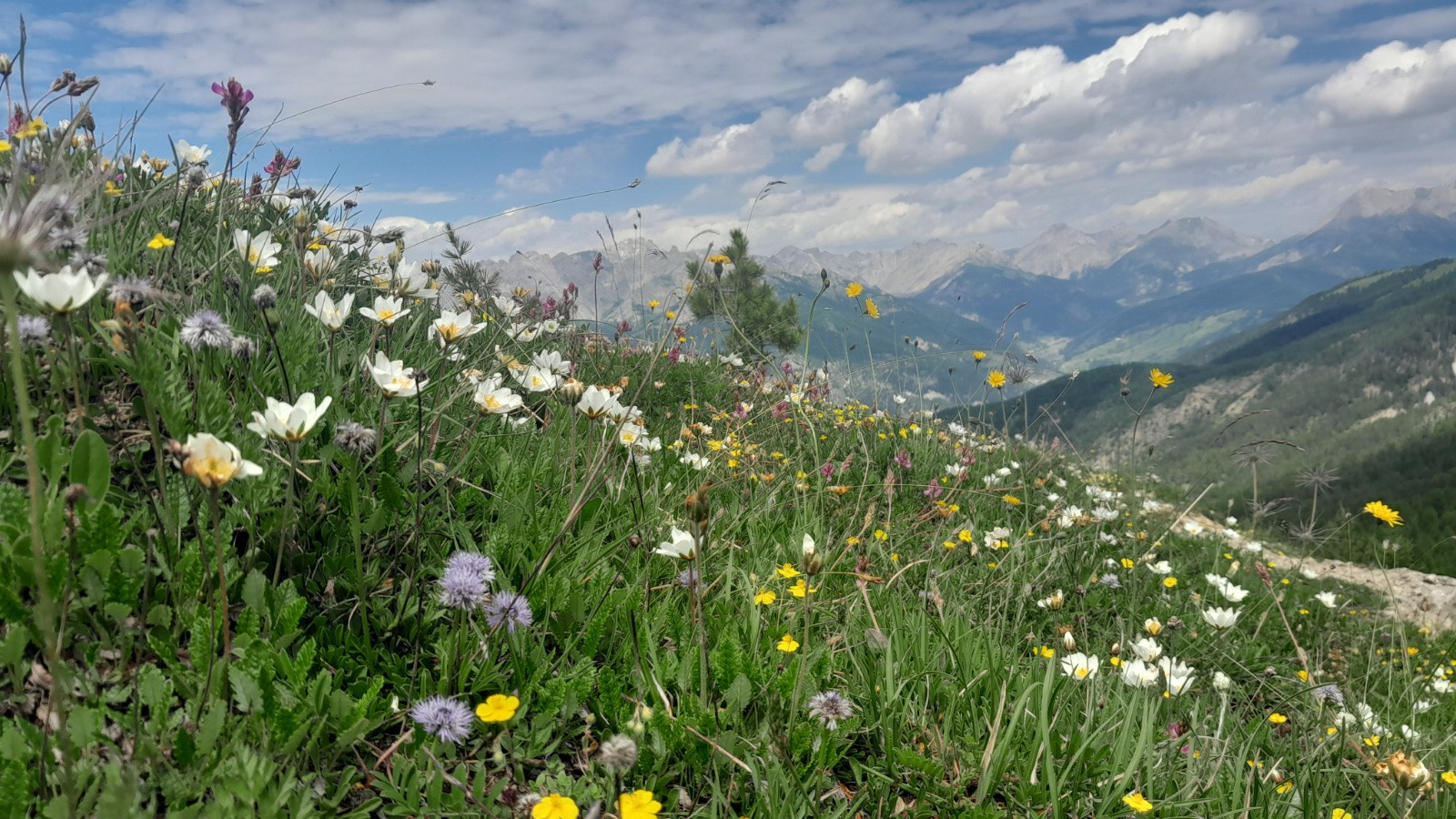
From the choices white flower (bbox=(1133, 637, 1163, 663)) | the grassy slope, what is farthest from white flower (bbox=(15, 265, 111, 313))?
the grassy slope

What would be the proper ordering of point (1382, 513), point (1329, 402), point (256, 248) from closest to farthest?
point (256, 248) → point (1382, 513) → point (1329, 402)

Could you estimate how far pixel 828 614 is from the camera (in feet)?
9.02

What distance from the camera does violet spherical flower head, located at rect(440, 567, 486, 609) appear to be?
1758mm

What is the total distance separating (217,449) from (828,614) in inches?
79.4

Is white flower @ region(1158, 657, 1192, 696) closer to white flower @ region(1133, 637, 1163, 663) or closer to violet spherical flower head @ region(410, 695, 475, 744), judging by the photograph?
white flower @ region(1133, 637, 1163, 663)

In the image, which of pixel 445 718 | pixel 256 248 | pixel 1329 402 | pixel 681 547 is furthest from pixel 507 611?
pixel 1329 402

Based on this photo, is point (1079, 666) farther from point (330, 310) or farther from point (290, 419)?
point (330, 310)

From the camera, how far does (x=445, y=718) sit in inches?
62.5

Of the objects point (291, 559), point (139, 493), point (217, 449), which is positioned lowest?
point (291, 559)

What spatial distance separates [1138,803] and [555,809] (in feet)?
4.43

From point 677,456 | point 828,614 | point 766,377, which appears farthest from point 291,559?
point 766,377

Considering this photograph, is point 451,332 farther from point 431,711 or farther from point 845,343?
point 845,343

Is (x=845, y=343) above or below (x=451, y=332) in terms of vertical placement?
below

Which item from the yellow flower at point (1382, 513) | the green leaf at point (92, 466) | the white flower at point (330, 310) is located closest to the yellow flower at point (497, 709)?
the green leaf at point (92, 466)
